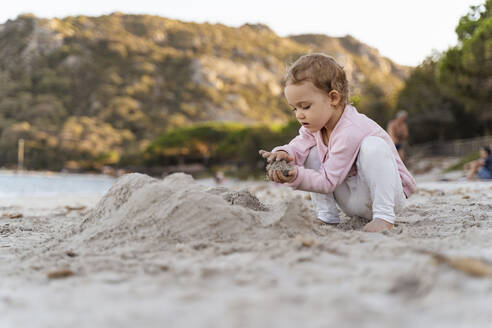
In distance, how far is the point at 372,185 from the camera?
2.31 meters

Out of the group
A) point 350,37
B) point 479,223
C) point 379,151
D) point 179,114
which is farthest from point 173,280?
point 350,37

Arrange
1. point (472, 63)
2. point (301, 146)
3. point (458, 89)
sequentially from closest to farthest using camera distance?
point (301, 146) → point (472, 63) → point (458, 89)

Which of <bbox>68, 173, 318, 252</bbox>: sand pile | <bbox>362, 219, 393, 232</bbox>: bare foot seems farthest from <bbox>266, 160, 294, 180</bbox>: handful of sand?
<bbox>362, 219, 393, 232</bbox>: bare foot

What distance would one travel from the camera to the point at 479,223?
7.79 feet

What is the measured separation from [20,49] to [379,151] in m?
84.7

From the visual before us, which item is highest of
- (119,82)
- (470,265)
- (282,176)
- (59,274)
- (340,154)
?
(119,82)

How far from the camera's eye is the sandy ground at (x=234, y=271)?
39.0 inches

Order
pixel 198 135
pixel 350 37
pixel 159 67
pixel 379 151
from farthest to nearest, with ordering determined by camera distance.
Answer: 1. pixel 350 37
2. pixel 159 67
3. pixel 198 135
4. pixel 379 151

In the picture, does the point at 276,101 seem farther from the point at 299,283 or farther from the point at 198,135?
the point at 299,283

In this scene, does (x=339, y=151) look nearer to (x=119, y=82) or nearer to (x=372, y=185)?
(x=372, y=185)

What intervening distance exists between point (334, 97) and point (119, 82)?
2960 inches

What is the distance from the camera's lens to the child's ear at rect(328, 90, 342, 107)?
91.7 inches

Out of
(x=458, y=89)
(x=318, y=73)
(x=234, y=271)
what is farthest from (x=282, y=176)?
(x=458, y=89)

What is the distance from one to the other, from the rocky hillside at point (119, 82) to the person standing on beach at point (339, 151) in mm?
50751
